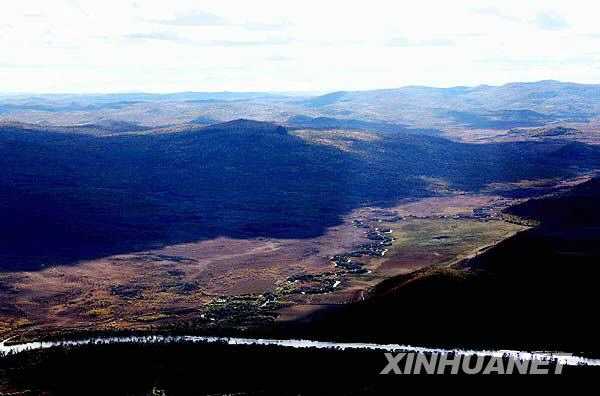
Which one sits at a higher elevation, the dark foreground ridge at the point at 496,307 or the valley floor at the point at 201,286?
the dark foreground ridge at the point at 496,307

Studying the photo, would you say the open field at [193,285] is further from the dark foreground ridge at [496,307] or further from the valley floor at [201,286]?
the dark foreground ridge at [496,307]

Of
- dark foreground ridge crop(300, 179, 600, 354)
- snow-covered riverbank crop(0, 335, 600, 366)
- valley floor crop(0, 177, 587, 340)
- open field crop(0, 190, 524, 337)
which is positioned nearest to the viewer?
snow-covered riverbank crop(0, 335, 600, 366)

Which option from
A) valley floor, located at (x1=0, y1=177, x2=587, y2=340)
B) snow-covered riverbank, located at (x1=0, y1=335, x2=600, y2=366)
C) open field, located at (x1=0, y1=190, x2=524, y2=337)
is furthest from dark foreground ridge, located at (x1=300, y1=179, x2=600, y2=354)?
open field, located at (x1=0, y1=190, x2=524, y2=337)

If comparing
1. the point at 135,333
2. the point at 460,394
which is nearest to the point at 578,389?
the point at 460,394

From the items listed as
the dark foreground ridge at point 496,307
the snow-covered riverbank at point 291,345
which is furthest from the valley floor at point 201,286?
the dark foreground ridge at point 496,307

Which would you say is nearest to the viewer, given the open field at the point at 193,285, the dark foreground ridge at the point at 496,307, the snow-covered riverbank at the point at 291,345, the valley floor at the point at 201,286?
the snow-covered riverbank at the point at 291,345

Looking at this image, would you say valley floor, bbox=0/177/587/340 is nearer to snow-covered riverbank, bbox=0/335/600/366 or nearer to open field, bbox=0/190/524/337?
open field, bbox=0/190/524/337

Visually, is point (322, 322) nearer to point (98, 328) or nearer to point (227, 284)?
point (98, 328)

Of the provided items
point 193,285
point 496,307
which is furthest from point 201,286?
A: point 496,307
